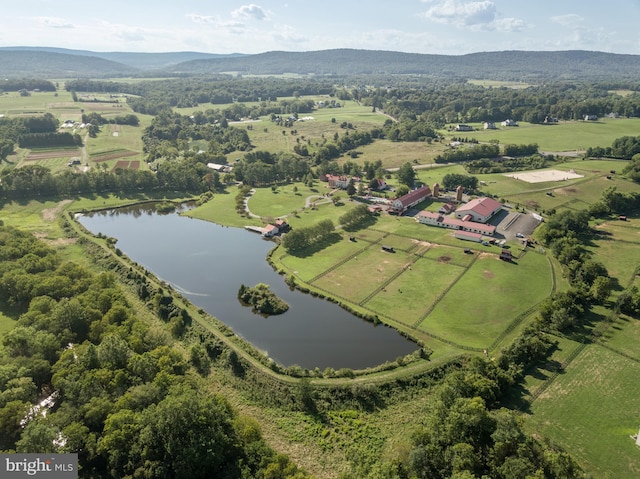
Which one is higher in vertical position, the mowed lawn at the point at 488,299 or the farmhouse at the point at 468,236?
the farmhouse at the point at 468,236

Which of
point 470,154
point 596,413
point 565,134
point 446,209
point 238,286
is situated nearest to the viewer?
point 596,413

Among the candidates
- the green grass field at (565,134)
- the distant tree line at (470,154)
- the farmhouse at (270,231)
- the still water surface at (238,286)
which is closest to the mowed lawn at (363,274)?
the still water surface at (238,286)

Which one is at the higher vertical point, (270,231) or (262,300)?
(270,231)

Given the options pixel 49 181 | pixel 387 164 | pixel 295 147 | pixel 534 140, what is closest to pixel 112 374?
pixel 49 181

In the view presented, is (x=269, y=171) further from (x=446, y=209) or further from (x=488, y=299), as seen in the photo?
(x=488, y=299)

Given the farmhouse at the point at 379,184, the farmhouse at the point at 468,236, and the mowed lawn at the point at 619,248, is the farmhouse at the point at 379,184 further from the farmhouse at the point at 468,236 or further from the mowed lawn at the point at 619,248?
the mowed lawn at the point at 619,248

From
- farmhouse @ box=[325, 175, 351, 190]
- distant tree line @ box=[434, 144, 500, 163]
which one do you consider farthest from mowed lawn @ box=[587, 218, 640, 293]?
farmhouse @ box=[325, 175, 351, 190]

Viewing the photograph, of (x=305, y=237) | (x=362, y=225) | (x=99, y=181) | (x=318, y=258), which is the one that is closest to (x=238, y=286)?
(x=318, y=258)
